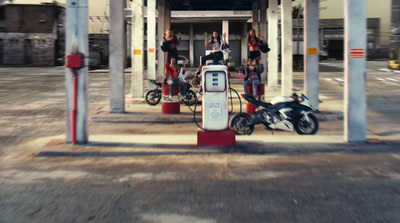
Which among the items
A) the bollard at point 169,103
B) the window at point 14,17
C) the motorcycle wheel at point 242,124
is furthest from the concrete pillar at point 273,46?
the window at point 14,17

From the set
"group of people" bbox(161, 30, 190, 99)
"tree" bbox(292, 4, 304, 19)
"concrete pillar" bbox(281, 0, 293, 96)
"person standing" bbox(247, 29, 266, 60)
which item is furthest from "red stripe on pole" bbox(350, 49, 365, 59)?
"tree" bbox(292, 4, 304, 19)

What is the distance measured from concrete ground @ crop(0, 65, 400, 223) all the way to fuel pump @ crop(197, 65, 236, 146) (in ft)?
0.83

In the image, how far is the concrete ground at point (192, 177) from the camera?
5664 millimetres

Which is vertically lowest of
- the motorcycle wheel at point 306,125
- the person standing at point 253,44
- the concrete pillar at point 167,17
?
the motorcycle wheel at point 306,125

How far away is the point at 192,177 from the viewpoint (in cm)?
738

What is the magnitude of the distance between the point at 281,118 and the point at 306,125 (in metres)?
0.59

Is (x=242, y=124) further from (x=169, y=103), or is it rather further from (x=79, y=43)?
(x=169, y=103)

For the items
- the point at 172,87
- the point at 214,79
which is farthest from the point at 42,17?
the point at 214,79

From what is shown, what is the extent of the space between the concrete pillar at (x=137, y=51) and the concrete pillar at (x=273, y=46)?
7.17m

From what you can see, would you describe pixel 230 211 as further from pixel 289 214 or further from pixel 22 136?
pixel 22 136

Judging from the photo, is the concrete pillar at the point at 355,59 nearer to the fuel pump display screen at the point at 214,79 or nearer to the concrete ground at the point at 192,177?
the concrete ground at the point at 192,177

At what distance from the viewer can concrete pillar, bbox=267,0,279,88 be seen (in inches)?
973

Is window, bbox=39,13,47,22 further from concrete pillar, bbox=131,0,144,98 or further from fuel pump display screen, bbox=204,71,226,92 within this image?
fuel pump display screen, bbox=204,71,226,92

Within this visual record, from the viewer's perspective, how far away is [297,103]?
11.2 m
